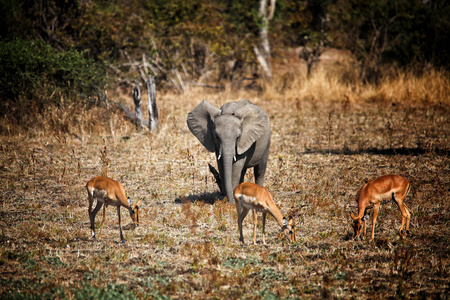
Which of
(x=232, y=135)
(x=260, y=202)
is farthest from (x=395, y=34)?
(x=260, y=202)

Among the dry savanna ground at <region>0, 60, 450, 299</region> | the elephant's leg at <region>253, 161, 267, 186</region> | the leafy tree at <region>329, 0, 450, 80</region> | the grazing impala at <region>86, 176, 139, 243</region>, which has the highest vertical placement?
the leafy tree at <region>329, 0, 450, 80</region>

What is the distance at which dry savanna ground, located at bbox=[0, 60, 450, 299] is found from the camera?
509cm

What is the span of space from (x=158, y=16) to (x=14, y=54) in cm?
920

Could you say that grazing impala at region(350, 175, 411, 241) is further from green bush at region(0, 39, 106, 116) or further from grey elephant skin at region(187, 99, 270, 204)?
green bush at region(0, 39, 106, 116)

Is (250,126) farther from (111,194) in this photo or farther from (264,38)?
(264,38)

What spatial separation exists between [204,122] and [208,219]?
179cm

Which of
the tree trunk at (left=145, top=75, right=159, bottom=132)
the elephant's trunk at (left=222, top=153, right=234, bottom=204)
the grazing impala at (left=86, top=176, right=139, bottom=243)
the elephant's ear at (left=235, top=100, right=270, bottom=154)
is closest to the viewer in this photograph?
the grazing impala at (left=86, top=176, right=139, bottom=243)

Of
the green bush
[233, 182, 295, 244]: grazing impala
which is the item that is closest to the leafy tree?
the green bush

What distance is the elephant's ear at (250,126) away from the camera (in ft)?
24.4

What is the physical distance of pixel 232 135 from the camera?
283 inches

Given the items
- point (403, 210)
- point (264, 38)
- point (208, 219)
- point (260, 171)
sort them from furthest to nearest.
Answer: point (264, 38) → point (260, 171) → point (208, 219) → point (403, 210)

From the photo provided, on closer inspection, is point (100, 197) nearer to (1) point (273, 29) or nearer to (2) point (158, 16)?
(2) point (158, 16)

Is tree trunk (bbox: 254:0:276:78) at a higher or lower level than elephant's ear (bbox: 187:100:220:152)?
higher

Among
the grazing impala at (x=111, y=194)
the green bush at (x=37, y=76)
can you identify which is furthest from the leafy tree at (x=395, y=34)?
the grazing impala at (x=111, y=194)
